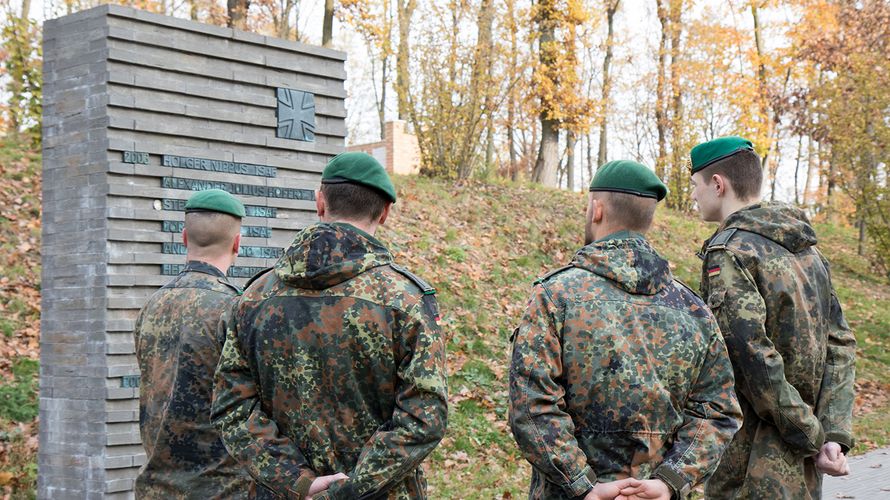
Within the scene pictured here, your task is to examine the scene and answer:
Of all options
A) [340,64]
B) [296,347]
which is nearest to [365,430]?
[296,347]

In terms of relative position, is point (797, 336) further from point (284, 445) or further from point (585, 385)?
point (284, 445)

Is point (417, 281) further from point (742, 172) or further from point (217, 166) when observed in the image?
point (217, 166)

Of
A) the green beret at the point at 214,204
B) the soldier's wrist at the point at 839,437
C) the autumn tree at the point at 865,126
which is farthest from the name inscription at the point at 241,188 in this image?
the autumn tree at the point at 865,126

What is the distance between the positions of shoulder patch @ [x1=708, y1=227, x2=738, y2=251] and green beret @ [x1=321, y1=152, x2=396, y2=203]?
1664mm

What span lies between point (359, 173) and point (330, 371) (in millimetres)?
724

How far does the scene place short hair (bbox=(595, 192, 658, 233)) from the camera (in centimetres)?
328

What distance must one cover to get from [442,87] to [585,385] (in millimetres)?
14107

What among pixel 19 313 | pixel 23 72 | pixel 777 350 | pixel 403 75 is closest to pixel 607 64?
pixel 403 75

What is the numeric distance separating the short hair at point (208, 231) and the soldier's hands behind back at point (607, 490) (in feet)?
7.35

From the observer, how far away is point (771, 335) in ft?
13.0

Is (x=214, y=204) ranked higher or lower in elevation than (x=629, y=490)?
higher

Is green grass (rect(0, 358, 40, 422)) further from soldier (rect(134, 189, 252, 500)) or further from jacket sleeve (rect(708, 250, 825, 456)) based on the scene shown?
jacket sleeve (rect(708, 250, 825, 456))

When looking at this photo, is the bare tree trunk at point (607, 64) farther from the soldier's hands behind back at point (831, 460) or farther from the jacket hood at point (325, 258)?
the jacket hood at point (325, 258)

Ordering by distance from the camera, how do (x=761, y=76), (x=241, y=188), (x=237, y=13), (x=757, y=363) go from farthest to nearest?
1. (x=761, y=76)
2. (x=237, y=13)
3. (x=241, y=188)
4. (x=757, y=363)
